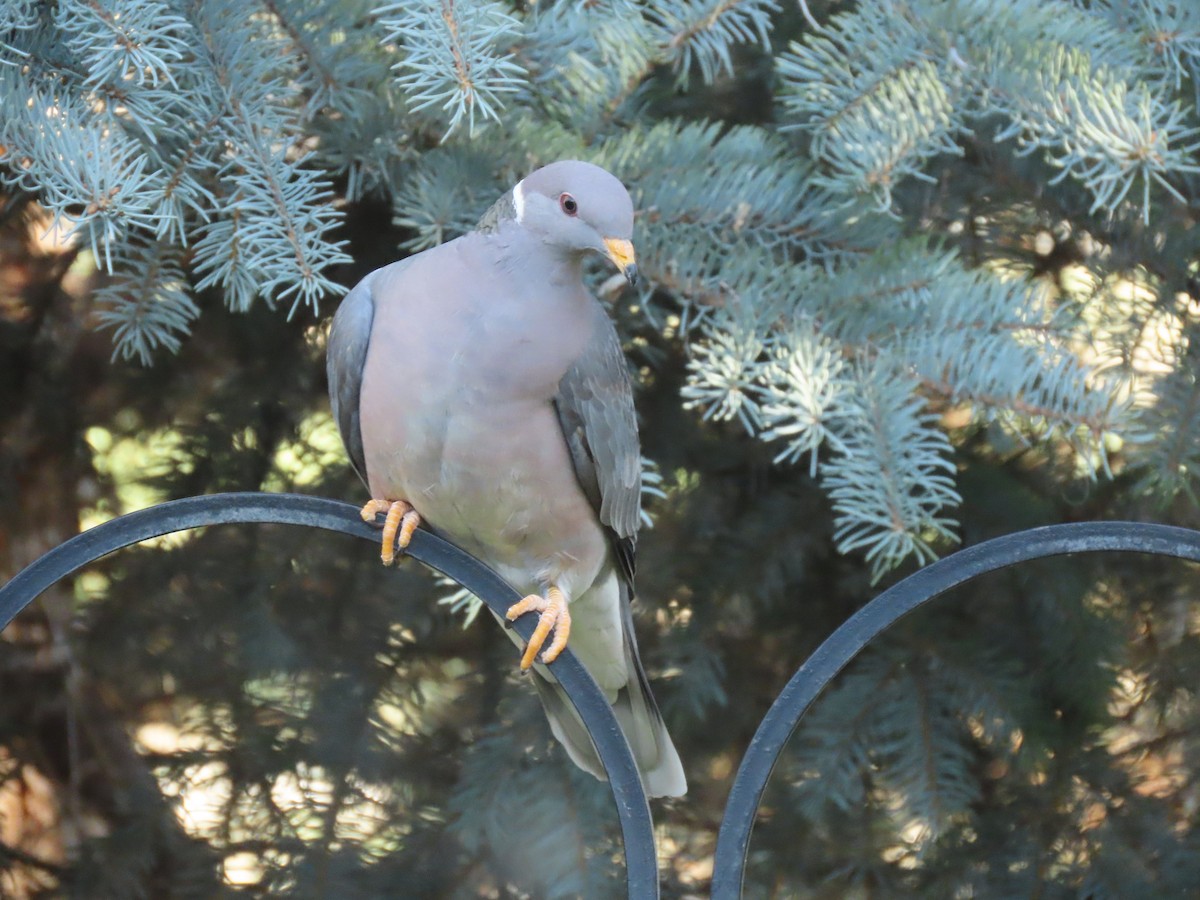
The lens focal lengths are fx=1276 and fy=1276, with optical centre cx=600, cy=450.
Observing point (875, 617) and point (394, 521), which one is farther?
point (394, 521)

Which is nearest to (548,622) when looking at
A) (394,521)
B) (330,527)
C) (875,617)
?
(394,521)

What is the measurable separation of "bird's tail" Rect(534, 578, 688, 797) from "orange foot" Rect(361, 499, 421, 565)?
233 mm

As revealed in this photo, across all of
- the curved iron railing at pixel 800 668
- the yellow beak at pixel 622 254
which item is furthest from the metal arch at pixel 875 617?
the yellow beak at pixel 622 254

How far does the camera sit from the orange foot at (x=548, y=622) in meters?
1.06

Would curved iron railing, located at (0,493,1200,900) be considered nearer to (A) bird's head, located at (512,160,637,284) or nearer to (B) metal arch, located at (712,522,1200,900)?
(B) metal arch, located at (712,522,1200,900)

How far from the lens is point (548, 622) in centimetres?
115

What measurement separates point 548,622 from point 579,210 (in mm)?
368

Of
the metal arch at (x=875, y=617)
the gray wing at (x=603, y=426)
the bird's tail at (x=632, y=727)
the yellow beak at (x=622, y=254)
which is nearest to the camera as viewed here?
the metal arch at (x=875, y=617)

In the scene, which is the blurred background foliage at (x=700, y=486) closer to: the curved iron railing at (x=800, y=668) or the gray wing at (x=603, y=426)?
the gray wing at (x=603, y=426)

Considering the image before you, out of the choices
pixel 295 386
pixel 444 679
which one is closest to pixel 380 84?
pixel 295 386

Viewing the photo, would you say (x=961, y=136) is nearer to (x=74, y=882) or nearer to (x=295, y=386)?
(x=295, y=386)

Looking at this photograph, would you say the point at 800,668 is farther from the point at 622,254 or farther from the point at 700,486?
the point at 700,486

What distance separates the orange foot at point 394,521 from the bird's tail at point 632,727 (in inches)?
9.2

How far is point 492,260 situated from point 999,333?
45 centimetres
